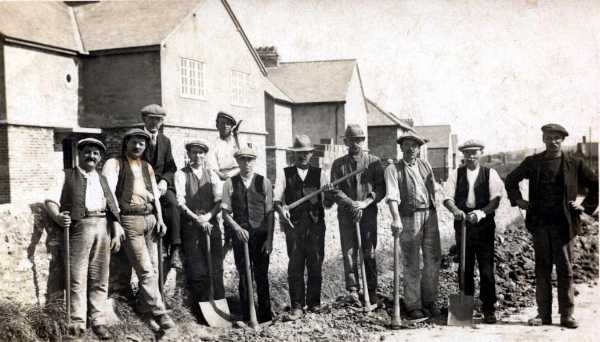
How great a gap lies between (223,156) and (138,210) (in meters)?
1.58

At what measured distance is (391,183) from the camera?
6559 mm

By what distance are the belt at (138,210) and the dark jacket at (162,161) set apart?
0.47 meters

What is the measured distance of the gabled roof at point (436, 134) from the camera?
44844 mm

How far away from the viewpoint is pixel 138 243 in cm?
565

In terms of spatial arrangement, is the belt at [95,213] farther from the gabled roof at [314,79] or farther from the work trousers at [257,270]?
the gabled roof at [314,79]

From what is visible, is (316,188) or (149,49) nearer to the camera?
(316,188)

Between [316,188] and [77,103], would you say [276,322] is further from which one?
[77,103]

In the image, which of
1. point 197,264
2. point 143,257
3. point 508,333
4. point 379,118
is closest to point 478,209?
point 508,333

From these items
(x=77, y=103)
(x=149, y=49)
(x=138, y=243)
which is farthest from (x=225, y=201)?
(x=77, y=103)

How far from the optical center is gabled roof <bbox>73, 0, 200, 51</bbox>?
16.0 meters

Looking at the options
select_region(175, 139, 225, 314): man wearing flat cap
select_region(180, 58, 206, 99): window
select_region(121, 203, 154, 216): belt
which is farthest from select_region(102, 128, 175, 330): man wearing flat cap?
select_region(180, 58, 206, 99): window

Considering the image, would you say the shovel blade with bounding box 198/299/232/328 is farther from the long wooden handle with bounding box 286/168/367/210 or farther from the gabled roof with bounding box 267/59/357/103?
the gabled roof with bounding box 267/59/357/103

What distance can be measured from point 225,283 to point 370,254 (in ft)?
7.17

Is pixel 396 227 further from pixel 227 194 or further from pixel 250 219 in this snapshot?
pixel 227 194
